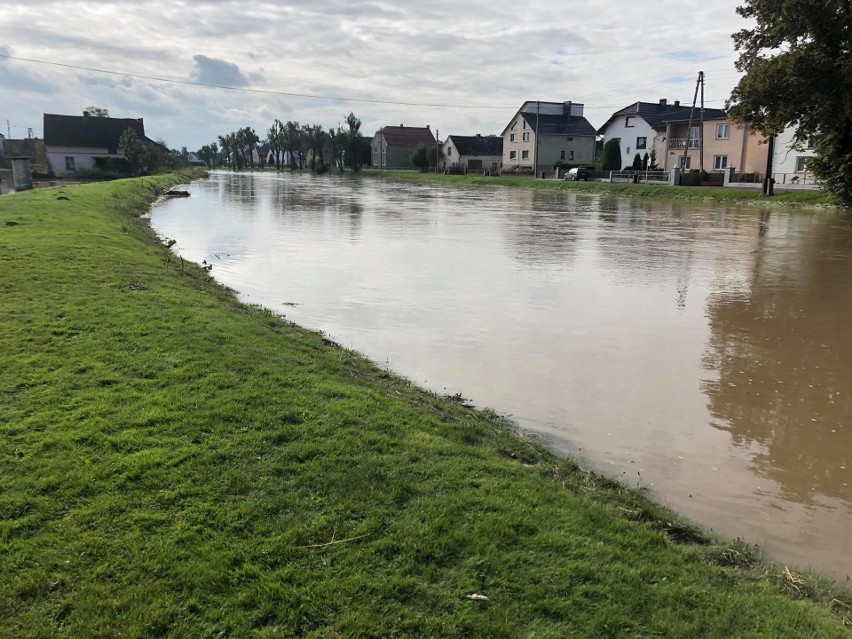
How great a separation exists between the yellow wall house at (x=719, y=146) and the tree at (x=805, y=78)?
13.9 meters

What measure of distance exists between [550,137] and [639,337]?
74591mm

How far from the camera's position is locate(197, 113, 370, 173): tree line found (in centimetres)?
10306

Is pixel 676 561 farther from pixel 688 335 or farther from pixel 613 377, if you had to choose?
pixel 688 335

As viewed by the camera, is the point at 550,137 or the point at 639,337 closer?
the point at 639,337

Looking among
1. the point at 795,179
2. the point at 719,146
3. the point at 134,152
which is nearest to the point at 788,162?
the point at 795,179

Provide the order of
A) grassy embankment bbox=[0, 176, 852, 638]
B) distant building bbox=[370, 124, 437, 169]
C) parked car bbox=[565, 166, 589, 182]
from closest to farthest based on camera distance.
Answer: grassy embankment bbox=[0, 176, 852, 638] → parked car bbox=[565, 166, 589, 182] → distant building bbox=[370, 124, 437, 169]

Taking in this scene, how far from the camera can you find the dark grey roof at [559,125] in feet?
265

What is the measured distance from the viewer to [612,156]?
210 ft

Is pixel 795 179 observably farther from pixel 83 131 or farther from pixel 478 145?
pixel 83 131

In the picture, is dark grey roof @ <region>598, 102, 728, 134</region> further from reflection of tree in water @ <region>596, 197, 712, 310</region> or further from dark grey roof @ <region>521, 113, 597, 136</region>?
reflection of tree in water @ <region>596, 197, 712, 310</region>

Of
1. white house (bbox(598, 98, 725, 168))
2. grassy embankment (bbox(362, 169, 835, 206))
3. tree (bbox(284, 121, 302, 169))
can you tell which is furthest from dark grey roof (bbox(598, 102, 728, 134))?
tree (bbox(284, 121, 302, 169))

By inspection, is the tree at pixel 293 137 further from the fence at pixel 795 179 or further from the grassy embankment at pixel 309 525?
the grassy embankment at pixel 309 525

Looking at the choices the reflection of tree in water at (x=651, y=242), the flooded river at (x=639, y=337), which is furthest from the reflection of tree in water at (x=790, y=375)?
the reflection of tree in water at (x=651, y=242)

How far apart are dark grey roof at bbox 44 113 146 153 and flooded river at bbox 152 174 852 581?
51.4 m
